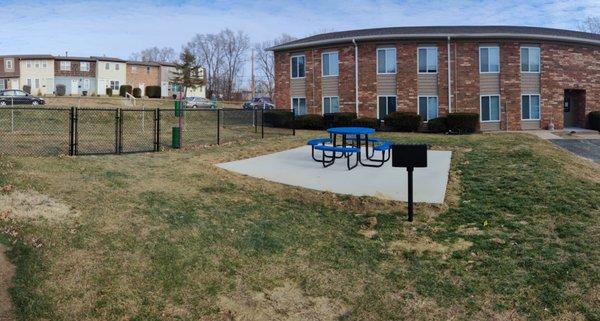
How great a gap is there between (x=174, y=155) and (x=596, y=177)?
1050cm

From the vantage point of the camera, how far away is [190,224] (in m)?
6.88

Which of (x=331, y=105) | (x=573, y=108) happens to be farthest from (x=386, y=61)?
(x=573, y=108)

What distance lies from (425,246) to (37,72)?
6290 centimetres

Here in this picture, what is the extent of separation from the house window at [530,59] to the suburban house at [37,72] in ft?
171

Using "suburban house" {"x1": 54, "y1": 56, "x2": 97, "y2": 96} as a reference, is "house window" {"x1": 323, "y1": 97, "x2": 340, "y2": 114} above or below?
below

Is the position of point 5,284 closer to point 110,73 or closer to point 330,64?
point 330,64

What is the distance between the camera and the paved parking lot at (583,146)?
16.1 metres

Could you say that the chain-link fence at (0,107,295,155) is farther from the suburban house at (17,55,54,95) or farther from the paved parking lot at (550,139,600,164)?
the suburban house at (17,55,54,95)

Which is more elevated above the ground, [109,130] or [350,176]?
[109,130]

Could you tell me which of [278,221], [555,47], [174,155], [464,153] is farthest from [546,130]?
[278,221]

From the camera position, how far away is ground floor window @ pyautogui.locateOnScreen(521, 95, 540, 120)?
88.7 feet

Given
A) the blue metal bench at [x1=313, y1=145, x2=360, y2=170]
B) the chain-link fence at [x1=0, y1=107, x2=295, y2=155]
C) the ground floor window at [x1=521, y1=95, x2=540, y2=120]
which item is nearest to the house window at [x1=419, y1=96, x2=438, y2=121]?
the ground floor window at [x1=521, y1=95, x2=540, y2=120]

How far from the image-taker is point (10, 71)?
194 feet

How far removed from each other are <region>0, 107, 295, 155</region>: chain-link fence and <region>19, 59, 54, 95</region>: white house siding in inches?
1331
